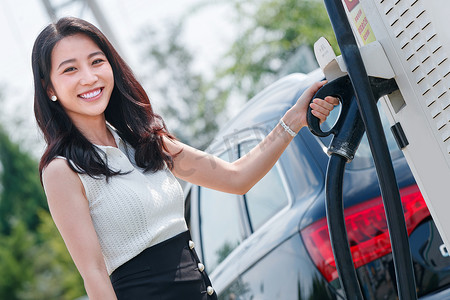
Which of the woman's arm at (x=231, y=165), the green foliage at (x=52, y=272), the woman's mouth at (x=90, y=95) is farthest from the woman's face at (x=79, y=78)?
the green foliage at (x=52, y=272)

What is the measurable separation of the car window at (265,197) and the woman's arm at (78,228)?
1020 millimetres

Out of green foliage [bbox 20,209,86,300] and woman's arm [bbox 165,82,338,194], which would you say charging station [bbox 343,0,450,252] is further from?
green foliage [bbox 20,209,86,300]

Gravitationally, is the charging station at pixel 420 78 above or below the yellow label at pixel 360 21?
below

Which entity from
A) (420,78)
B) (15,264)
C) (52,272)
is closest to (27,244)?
(52,272)

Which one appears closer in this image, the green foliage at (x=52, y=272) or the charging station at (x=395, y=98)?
the charging station at (x=395, y=98)

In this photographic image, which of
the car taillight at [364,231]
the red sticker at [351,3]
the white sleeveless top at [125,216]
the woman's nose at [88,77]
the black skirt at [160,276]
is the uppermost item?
the woman's nose at [88,77]

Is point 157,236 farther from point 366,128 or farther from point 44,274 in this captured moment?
point 44,274

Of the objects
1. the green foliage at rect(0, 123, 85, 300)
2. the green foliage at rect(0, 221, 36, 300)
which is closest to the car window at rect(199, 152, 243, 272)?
the green foliage at rect(0, 123, 85, 300)

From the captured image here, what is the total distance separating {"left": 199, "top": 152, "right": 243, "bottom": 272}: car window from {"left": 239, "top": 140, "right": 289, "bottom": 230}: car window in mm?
122

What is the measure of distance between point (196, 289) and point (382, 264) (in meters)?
0.74

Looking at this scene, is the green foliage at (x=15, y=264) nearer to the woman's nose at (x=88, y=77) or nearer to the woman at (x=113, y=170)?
the woman at (x=113, y=170)

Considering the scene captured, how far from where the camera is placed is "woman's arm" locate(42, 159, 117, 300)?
1.95 metres

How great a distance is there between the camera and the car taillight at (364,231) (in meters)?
2.48

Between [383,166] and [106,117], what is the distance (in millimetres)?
1181
